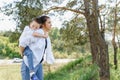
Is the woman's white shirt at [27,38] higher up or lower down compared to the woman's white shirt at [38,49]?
higher up

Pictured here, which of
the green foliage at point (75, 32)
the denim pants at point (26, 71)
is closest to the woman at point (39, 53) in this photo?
the denim pants at point (26, 71)

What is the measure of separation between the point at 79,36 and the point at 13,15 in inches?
328

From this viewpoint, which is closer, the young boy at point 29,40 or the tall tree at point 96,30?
the young boy at point 29,40

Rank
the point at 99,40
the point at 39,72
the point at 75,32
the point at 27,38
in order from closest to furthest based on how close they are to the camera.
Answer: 1. the point at 27,38
2. the point at 39,72
3. the point at 99,40
4. the point at 75,32

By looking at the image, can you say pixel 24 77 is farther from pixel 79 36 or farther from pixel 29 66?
pixel 79 36

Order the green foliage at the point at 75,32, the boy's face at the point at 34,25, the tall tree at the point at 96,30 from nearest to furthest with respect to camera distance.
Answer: the boy's face at the point at 34,25 → the tall tree at the point at 96,30 → the green foliage at the point at 75,32

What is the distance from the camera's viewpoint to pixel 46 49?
16.2 ft

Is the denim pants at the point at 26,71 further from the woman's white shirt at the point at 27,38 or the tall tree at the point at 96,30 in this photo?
the tall tree at the point at 96,30

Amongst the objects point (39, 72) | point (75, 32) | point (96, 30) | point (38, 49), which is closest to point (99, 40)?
point (96, 30)

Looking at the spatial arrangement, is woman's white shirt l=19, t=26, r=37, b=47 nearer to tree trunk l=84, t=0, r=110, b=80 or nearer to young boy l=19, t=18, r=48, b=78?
young boy l=19, t=18, r=48, b=78

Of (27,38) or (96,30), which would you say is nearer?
(27,38)

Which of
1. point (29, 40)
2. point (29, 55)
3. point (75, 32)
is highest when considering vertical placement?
point (29, 40)

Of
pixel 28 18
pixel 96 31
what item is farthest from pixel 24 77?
pixel 96 31

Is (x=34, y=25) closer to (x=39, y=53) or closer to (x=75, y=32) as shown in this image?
(x=39, y=53)
